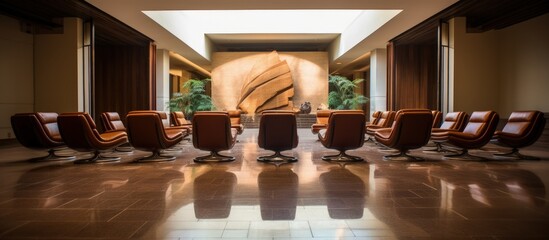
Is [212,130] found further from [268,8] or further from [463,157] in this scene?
[463,157]

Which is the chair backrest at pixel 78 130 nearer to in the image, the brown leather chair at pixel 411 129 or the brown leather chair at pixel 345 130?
the brown leather chair at pixel 345 130

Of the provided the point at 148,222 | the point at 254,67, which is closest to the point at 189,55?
the point at 254,67

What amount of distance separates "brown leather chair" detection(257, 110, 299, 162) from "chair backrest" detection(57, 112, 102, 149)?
275 centimetres

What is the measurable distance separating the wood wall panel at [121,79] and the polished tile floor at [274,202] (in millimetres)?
8045

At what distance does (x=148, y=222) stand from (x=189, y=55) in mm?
14704

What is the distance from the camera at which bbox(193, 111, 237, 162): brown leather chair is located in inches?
228

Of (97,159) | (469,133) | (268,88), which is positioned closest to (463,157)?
(469,133)

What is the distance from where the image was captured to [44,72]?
9.58 m

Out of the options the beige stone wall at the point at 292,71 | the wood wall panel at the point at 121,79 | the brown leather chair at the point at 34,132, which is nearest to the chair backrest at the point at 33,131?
the brown leather chair at the point at 34,132

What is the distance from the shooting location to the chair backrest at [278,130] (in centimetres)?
579

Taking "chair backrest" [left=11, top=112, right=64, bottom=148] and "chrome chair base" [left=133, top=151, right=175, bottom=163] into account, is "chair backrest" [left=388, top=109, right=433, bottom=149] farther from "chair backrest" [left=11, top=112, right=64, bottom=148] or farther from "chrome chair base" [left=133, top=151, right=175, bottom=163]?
"chair backrest" [left=11, top=112, right=64, bottom=148]

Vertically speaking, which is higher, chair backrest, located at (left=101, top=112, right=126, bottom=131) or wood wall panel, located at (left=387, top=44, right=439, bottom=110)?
wood wall panel, located at (left=387, top=44, right=439, bottom=110)

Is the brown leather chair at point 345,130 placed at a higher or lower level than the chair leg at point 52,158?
higher

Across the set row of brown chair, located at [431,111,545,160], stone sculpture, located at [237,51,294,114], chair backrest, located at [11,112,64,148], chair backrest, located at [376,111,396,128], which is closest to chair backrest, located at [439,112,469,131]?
row of brown chair, located at [431,111,545,160]
